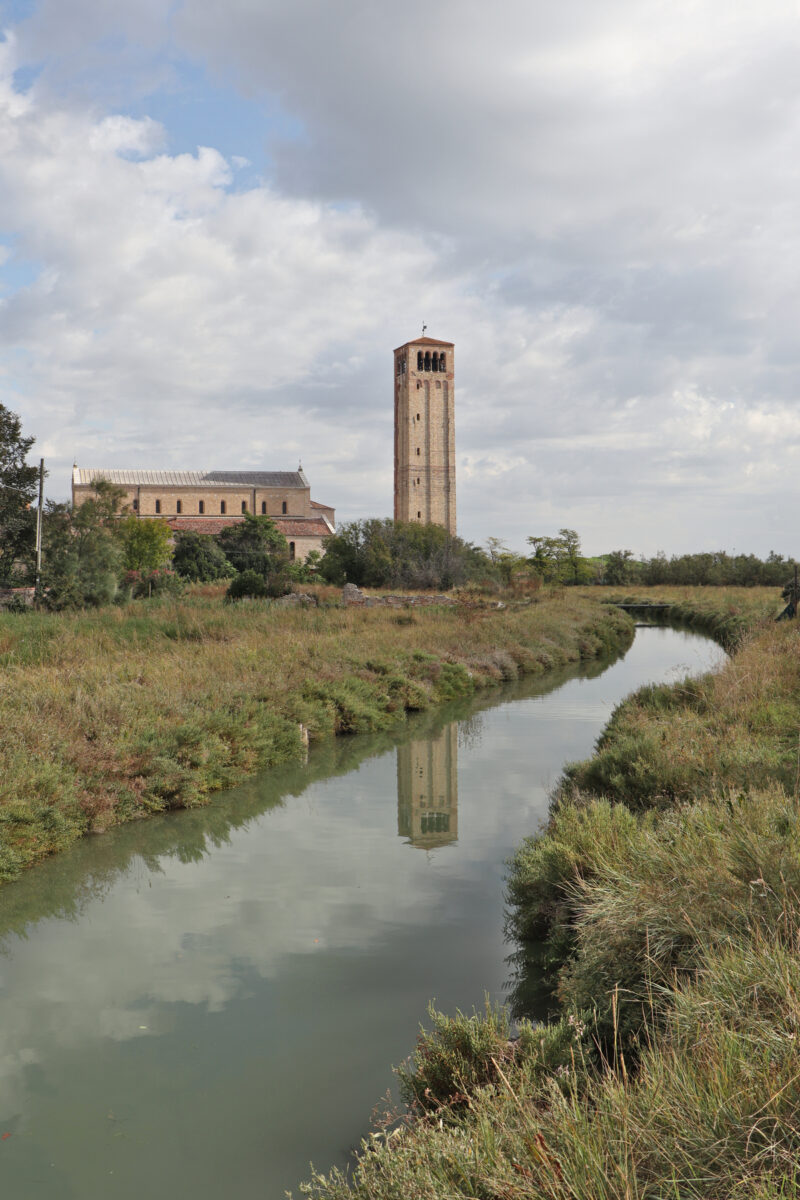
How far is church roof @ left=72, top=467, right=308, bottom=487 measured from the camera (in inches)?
2761

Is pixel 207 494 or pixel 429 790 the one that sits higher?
pixel 207 494

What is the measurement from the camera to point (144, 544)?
155 ft

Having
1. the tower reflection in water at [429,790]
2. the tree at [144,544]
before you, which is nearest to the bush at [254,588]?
the tree at [144,544]

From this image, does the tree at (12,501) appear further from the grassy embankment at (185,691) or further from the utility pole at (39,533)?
the grassy embankment at (185,691)

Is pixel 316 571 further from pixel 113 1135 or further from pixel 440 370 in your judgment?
pixel 113 1135

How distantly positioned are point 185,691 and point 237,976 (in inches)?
278

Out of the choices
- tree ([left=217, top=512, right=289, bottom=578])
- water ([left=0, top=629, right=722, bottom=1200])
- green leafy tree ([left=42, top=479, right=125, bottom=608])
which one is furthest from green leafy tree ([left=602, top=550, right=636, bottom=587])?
water ([left=0, top=629, right=722, bottom=1200])

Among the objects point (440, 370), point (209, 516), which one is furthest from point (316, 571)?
point (440, 370)

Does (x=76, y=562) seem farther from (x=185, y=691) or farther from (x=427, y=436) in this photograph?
(x=427, y=436)

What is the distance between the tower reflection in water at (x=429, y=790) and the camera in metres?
10.1

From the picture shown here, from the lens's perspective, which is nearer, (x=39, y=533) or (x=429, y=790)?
(x=429, y=790)

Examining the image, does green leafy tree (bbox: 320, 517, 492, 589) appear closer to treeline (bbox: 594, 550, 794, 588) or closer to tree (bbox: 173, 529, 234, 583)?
tree (bbox: 173, 529, 234, 583)

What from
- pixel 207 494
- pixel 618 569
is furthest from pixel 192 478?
pixel 618 569

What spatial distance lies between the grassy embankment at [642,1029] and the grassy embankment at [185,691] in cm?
467
